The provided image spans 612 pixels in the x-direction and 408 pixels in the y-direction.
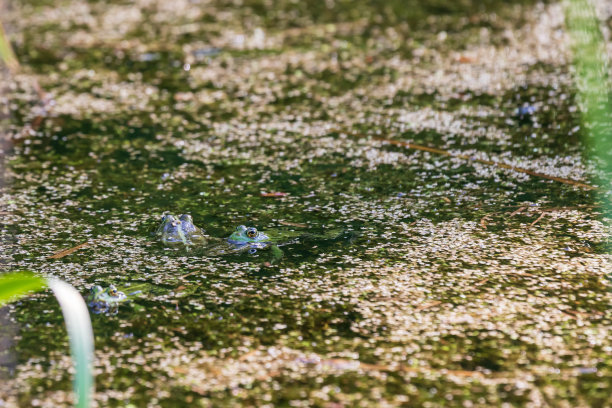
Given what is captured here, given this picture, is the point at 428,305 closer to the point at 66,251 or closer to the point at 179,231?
the point at 179,231

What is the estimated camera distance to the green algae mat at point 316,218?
1.20 meters

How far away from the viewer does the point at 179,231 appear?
5.41 feet

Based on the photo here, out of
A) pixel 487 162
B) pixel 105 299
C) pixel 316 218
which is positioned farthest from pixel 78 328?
pixel 487 162

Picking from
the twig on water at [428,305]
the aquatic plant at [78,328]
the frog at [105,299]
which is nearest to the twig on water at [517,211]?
the twig on water at [428,305]

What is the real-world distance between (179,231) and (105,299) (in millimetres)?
282

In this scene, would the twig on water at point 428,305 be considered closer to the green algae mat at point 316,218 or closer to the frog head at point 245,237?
the green algae mat at point 316,218

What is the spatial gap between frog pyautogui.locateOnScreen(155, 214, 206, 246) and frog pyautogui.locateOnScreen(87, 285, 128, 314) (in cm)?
24

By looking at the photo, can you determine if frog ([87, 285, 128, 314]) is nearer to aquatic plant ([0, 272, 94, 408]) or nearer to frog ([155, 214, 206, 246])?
frog ([155, 214, 206, 246])

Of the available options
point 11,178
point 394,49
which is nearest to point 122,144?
point 11,178

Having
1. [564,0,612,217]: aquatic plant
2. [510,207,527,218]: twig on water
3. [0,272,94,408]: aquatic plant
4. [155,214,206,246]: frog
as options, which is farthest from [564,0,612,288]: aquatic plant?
[0,272,94,408]: aquatic plant

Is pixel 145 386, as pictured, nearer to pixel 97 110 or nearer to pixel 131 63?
pixel 97 110

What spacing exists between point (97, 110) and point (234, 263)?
128cm

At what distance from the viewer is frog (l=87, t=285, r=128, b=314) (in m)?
1.39

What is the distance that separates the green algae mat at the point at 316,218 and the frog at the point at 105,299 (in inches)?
0.8
